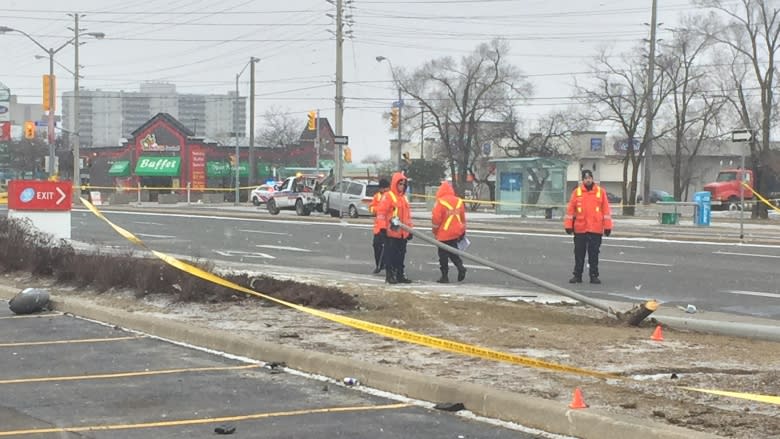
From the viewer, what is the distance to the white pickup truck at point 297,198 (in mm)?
41938

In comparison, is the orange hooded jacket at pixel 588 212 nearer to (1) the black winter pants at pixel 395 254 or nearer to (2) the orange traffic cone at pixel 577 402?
(1) the black winter pants at pixel 395 254

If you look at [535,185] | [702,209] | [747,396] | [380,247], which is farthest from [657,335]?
[535,185]

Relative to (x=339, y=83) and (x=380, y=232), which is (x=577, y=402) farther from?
(x=339, y=83)

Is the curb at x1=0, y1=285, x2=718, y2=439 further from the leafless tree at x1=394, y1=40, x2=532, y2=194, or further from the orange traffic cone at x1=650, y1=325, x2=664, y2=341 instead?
the leafless tree at x1=394, y1=40, x2=532, y2=194

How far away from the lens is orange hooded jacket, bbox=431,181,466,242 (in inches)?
585

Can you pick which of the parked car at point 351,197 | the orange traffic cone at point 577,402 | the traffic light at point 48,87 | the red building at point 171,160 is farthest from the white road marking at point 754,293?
the red building at point 171,160

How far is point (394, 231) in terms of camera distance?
560 inches

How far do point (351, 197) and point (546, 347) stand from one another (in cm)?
3085

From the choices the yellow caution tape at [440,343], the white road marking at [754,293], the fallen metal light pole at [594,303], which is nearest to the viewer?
the yellow caution tape at [440,343]

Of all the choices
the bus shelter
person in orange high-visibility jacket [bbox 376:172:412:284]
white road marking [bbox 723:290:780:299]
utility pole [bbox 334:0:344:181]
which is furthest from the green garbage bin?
person in orange high-visibility jacket [bbox 376:172:412:284]

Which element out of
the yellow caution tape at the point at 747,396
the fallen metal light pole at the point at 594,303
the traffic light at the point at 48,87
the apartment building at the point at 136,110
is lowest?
the yellow caution tape at the point at 747,396

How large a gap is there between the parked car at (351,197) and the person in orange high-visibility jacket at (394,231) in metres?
22.9

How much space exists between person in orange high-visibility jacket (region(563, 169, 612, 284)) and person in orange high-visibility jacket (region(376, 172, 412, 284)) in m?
2.71

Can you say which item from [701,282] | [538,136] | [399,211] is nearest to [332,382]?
[399,211]
